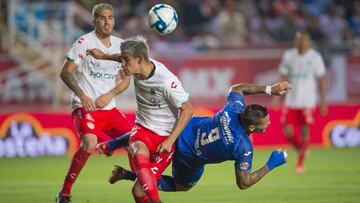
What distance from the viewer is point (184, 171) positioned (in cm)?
1059

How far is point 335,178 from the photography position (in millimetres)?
14180

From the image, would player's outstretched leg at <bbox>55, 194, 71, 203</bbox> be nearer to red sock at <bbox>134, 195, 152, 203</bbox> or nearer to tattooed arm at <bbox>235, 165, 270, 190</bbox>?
red sock at <bbox>134, 195, 152, 203</bbox>

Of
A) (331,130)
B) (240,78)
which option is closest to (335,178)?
(331,130)

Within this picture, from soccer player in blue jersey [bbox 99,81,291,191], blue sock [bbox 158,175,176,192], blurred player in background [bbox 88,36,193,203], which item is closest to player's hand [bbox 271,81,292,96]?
soccer player in blue jersey [bbox 99,81,291,191]

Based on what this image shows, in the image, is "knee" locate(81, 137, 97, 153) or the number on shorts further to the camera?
"knee" locate(81, 137, 97, 153)

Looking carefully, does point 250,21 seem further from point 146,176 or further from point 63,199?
point 146,176

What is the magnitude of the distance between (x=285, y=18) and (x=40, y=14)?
21.7 feet

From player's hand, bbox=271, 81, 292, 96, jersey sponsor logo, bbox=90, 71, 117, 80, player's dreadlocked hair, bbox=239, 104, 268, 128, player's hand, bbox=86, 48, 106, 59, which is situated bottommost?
player's dreadlocked hair, bbox=239, 104, 268, 128

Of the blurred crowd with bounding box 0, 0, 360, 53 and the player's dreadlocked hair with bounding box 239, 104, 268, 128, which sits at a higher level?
the player's dreadlocked hair with bounding box 239, 104, 268, 128

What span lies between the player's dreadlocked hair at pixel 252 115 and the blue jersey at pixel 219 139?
0.09 metres

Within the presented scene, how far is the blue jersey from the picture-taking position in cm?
991

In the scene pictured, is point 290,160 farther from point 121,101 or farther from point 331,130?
point 121,101

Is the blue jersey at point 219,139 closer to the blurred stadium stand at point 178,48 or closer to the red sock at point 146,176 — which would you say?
the red sock at point 146,176

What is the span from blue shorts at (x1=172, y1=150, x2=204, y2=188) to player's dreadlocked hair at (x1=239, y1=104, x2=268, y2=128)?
34.5 inches
